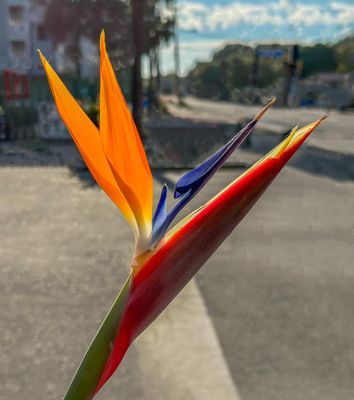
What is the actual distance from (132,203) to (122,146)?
0.24 ft

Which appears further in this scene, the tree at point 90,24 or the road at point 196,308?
the tree at point 90,24

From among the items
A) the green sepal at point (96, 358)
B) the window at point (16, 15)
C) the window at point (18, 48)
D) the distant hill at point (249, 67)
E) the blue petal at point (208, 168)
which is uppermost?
the blue petal at point (208, 168)

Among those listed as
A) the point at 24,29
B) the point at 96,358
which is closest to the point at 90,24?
the point at 24,29

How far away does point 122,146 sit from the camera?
2.58 ft

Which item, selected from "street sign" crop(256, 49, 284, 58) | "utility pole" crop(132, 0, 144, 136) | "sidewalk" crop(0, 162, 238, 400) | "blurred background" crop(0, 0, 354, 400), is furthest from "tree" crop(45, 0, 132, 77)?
"sidewalk" crop(0, 162, 238, 400)

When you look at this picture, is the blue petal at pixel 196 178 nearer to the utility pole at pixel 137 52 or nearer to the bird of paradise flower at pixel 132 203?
the bird of paradise flower at pixel 132 203

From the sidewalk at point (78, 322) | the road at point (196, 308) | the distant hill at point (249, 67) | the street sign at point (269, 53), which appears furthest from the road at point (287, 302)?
the distant hill at point (249, 67)

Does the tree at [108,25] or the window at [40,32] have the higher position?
the tree at [108,25]

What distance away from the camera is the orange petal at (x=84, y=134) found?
0.73 meters

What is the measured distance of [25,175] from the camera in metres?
10.2

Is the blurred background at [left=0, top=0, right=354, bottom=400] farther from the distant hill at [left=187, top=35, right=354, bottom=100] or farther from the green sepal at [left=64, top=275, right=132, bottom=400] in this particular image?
the distant hill at [left=187, top=35, right=354, bottom=100]

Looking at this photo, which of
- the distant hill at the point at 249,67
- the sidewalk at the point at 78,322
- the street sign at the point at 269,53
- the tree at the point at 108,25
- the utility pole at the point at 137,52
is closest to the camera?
the sidewalk at the point at 78,322

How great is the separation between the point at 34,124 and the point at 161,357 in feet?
44.3

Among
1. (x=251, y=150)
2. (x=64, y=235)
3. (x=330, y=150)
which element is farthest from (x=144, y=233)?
(x=330, y=150)
